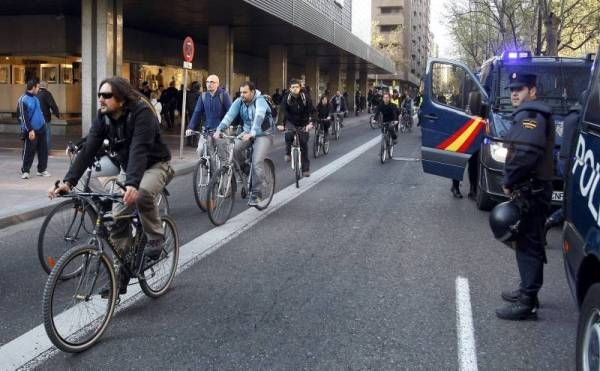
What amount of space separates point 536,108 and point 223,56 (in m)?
21.8

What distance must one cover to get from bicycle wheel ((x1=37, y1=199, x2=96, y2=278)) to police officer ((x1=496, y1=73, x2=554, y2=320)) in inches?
126

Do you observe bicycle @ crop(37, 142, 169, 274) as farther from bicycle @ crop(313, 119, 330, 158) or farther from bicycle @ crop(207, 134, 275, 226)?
bicycle @ crop(313, 119, 330, 158)

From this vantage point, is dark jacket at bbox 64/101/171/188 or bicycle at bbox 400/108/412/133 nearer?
dark jacket at bbox 64/101/171/188

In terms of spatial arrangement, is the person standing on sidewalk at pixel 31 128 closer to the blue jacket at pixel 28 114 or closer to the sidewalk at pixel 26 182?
the blue jacket at pixel 28 114

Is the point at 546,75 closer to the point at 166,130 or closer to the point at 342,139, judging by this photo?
the point at 342,139

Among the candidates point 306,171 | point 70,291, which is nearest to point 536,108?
point 70,291

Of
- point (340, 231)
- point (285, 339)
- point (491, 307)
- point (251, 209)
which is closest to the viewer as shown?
point (285, 339)

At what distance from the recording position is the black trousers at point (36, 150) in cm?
1216

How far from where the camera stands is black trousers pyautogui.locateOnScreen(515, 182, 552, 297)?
4.85m

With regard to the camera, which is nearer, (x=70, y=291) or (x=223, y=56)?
(x=70, y=291)

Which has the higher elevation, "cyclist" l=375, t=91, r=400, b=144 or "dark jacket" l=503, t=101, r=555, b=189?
"cyclist" l=375, t=91, r=400, b=144

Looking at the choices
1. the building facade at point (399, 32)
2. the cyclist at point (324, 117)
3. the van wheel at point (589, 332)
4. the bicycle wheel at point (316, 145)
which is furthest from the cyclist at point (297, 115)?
the building facade at point (399, 32)

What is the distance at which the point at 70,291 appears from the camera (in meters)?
4.24

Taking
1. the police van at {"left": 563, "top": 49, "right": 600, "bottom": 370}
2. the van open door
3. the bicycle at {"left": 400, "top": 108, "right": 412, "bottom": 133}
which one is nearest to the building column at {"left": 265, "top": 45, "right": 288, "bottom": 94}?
the bicycle at {"left": 400, "top": 108, "right": 412, "bottom": 133}
